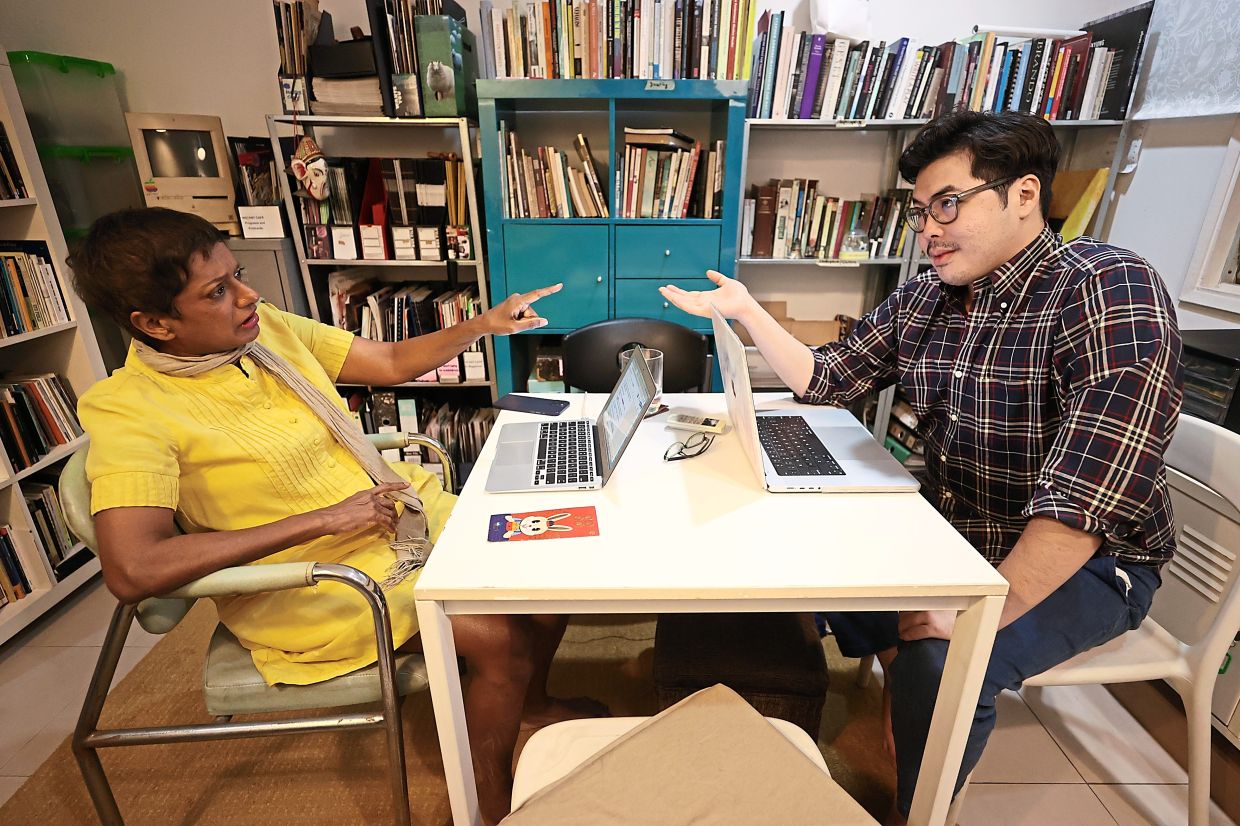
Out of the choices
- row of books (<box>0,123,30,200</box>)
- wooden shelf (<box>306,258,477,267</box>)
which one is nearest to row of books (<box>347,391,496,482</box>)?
wooden shelf (<box>306,258,477,267</box>)

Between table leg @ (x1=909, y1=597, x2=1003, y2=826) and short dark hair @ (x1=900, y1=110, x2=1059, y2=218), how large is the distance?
792mm

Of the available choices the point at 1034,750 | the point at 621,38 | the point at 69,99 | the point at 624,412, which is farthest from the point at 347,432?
the point at 69,99

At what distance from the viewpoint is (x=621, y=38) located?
2232mm

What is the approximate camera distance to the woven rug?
1.44 m

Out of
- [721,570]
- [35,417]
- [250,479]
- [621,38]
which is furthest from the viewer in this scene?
[621,38]

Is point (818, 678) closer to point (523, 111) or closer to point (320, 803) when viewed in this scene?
point (320, 803)

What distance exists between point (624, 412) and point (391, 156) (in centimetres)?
205

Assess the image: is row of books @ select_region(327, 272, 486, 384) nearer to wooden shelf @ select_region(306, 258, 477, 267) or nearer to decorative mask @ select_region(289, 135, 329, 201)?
wooden shelf @ select_region(306, 258, 477, 267)

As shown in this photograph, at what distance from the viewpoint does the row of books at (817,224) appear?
256cm

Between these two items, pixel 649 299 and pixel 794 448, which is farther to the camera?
pixel 649 299

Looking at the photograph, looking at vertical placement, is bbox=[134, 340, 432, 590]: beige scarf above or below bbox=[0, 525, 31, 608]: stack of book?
above

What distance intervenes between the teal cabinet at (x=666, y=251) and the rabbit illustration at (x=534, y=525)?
5.14 feet

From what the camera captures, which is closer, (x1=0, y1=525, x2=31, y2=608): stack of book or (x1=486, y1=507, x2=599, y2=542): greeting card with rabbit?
(x1=486, y1=507, x2=599, y2=542): greeting card with rabbit

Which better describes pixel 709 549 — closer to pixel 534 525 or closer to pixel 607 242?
pixel 534 525
